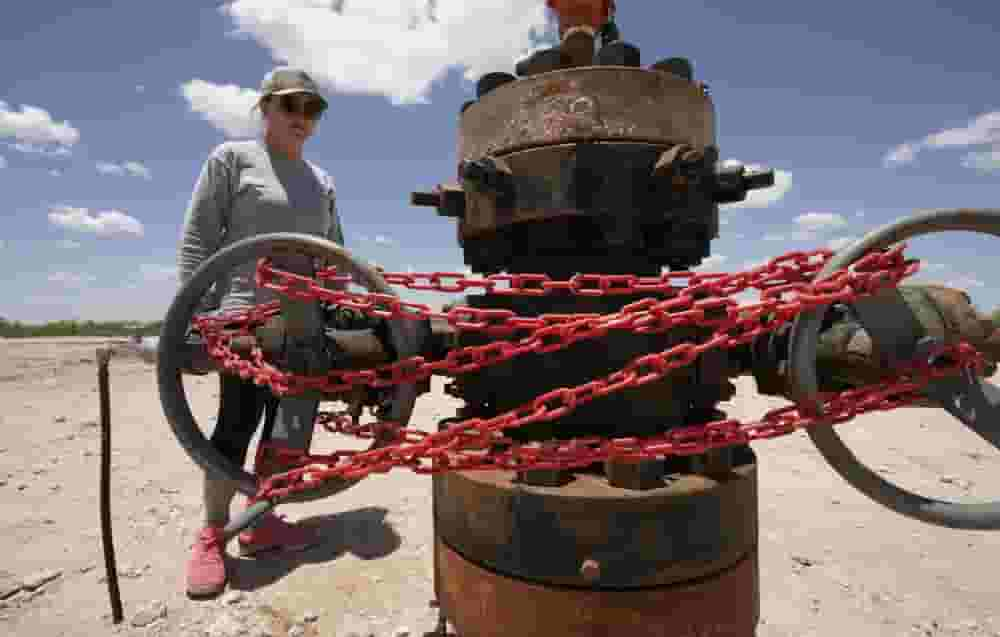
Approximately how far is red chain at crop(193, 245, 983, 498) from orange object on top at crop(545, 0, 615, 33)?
3.59 ft

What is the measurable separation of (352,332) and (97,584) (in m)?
2.46

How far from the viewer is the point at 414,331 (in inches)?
58.4

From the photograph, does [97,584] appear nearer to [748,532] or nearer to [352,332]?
[352,332]

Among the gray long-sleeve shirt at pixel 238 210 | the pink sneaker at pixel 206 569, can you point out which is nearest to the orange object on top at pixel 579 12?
Answer: the gray long-sleeve shirt at pixel 238 210

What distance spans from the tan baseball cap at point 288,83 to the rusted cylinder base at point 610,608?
6.81 ft

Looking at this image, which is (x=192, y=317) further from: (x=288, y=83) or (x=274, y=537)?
(x=274, y=537)

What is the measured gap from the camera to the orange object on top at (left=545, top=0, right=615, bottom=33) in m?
1.94

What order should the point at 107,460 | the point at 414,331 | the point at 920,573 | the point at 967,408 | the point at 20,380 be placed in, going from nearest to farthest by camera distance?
the point at 967,408
the point at 414,331
the point at 107,460
the point at 920,573
the point at 20,380

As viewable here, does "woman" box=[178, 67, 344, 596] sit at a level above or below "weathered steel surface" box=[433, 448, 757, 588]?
above

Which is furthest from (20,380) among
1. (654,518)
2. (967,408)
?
(967,408)

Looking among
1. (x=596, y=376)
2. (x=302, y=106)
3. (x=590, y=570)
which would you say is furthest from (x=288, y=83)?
(x=590, y=570)

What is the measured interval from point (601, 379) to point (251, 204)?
1.92 m

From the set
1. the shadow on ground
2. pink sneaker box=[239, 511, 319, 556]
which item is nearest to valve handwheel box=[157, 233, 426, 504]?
the shadow on ground

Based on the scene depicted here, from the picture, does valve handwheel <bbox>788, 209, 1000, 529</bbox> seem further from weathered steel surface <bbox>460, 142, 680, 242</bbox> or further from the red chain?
weathered steel surface <bbox>460, 142, 680, 242</bbox>
